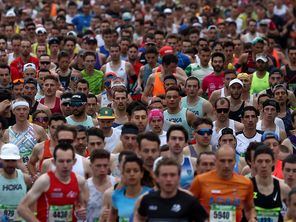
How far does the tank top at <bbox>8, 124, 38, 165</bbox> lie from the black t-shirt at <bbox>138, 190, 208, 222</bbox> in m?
4.27

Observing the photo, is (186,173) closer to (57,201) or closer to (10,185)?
(57,201)

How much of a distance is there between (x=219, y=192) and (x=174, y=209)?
1.07 metres

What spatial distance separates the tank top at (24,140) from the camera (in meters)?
15.1

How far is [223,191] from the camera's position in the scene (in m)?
11.9

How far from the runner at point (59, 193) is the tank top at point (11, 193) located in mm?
911

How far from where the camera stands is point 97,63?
69.6ft

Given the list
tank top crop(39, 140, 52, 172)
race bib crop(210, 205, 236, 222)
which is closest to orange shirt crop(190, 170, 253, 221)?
race bib crop(210, 205, 236, 222)

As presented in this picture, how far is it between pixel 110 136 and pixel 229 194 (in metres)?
3.49

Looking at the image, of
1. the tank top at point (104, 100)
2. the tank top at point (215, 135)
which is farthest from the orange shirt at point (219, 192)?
the tank top at point (104, 100)

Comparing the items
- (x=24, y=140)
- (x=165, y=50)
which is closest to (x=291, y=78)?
(x=165, y=50)

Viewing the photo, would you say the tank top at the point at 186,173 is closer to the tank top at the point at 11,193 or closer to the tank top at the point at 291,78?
the tank top at the point at 11,193

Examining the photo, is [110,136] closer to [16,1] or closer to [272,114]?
[272,114]

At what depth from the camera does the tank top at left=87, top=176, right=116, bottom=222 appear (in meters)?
12.6

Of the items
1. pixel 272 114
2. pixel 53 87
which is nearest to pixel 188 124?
pixel 272 114
